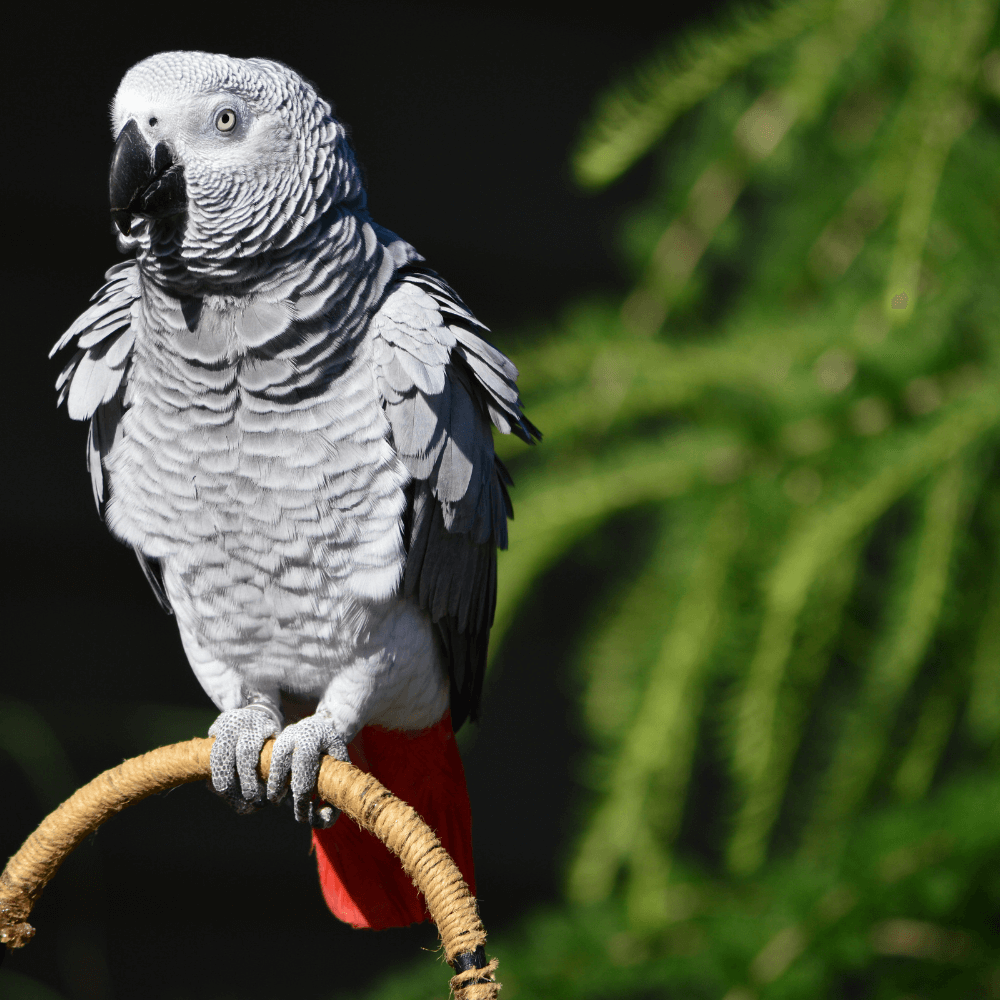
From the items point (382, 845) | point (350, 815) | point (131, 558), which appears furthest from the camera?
point (131, 558)

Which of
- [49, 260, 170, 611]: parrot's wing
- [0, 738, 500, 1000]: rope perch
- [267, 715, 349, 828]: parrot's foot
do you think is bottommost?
[0, 738, 500, 1000]: rope perch

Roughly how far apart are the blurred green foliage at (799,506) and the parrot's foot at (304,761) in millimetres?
241

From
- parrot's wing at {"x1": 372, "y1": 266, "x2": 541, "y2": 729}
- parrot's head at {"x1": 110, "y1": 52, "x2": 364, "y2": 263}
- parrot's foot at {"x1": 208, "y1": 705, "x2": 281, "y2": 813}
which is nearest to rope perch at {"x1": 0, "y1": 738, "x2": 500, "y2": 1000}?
parrot's foot at {"x1": 208, "y1": 705, "x2": 281, "y2": 813}

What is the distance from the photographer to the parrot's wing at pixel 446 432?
47cm

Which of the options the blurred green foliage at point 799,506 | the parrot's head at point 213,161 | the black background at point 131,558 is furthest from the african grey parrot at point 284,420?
the black background at point 131,558

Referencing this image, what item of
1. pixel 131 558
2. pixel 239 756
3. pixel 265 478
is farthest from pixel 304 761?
pixel 131 558

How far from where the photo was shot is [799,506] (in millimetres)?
703

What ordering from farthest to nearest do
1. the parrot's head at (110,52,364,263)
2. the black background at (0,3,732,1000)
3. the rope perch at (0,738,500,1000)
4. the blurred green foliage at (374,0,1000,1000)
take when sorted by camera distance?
the black background at (0,3,732,1000) < the blurred green foliage at (374,0,1000,1000) < the parrot's head at (110,52,364,263) < the rope perch at (0,738,500,1000)

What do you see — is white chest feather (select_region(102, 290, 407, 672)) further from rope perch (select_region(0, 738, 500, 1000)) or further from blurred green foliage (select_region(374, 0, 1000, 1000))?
blurred green foliage (select_region(374, 0, 1000, 1000))

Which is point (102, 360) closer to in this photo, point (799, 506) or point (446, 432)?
point (446, 432)

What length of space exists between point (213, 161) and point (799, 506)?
0.48 metres

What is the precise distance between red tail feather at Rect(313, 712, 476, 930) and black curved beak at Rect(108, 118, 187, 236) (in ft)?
1.04

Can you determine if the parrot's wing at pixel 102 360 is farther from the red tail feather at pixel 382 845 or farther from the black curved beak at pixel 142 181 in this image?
the red tail feather at pixel 382 845

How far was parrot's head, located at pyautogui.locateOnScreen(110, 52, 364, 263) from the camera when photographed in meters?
0.44
